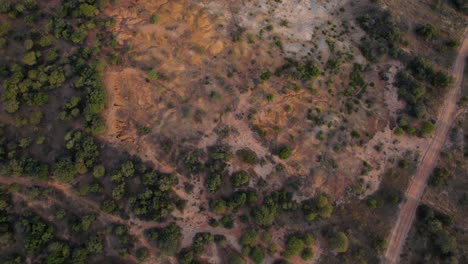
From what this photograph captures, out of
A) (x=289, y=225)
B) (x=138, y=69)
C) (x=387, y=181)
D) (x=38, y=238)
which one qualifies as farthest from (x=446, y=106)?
(x=38, y=238)

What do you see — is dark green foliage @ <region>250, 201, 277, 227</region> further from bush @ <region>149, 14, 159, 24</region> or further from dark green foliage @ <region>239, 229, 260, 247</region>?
bush @ <region>149, 14, 159, 24</region>

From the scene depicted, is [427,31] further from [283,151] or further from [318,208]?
[318,208]

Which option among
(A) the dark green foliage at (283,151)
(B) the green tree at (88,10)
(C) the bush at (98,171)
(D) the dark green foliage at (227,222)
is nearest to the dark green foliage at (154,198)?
(C) the bush at (98,171)

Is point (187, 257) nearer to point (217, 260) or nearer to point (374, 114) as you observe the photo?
point (217, 260)

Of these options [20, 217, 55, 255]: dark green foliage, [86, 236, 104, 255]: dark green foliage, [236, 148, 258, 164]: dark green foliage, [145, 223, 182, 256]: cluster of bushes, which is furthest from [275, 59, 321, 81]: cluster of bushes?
[20, 217, 55, 255]: dark green foliage

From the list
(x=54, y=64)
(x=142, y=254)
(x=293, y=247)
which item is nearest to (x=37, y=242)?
(x=142, y=254)

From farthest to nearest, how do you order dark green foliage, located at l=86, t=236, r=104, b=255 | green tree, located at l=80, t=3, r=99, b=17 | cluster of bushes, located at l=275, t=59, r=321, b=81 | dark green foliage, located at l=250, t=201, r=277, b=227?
cluster of bushes, located at l=275, t=59, r=321, b=81 → green tree, located at l=80, t=3, r=99, b=17 → dark green foliage, located at l=250, t=201, r=277, b=227 → dark green foliage, located at l=86, t=236, r=104, b=255

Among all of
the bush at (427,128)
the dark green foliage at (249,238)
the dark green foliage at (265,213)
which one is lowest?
the dark green foliage at (249,238)

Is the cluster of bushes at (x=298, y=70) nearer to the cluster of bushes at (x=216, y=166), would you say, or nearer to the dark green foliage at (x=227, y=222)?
the cluster of bushes at (x=216, y=166)
